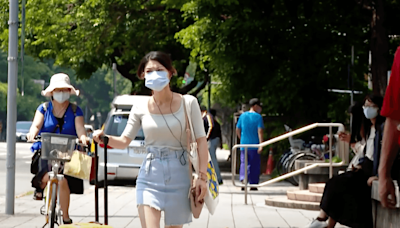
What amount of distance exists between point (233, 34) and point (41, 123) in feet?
45.0

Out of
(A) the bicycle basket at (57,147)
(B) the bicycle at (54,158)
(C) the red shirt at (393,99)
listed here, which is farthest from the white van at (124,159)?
(C) the red shirt at (393,99)

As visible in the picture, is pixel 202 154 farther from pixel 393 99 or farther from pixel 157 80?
pixel 393 99

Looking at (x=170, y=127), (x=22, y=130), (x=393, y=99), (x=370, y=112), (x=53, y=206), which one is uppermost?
(x=393, y=99)

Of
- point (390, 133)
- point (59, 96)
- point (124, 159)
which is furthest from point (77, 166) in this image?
point (124, 159)

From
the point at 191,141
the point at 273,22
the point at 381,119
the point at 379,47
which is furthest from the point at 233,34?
the point at 191,141

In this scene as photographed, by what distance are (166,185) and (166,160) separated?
17 cm

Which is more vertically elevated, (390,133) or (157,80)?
(157,80)

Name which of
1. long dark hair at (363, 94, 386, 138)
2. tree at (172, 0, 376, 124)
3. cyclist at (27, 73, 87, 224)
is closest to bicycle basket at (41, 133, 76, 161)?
cyclist at (27, 73, 87, 224)

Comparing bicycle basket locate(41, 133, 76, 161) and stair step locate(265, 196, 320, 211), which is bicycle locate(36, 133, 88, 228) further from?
stair step locate(265, 196, 320, 211)

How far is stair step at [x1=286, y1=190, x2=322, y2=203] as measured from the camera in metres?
14.2

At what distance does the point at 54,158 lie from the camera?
7.93 metres

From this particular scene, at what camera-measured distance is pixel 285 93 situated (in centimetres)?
2245

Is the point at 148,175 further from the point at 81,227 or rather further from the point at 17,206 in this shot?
the point at 17,206

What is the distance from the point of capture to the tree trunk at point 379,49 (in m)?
18.4
